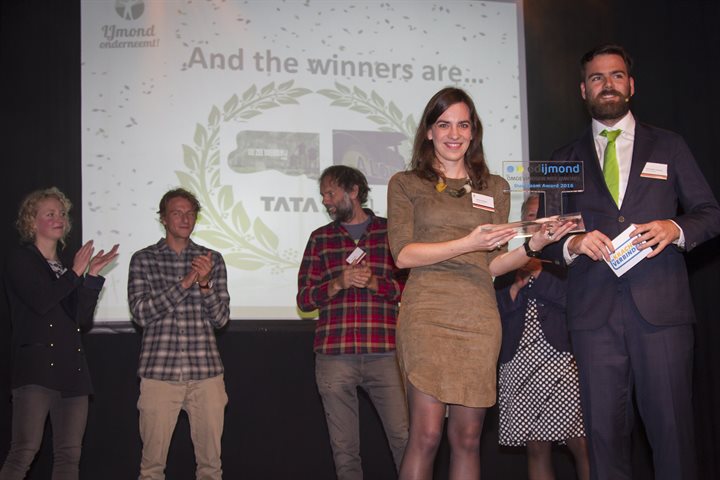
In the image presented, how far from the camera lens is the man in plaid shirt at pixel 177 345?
157 inches

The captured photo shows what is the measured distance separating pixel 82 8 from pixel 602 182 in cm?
347

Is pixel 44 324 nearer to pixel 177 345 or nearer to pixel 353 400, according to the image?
pixel 177 345

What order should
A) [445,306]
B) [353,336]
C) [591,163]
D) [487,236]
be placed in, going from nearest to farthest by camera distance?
[487,236] < [445,306] < [591,163] < [353,336]

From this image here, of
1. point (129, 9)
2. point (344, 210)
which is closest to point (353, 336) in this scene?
point (344, 210)

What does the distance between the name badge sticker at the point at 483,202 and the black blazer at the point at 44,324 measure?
2.33 m

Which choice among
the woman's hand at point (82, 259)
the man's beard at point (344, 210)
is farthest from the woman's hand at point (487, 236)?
the woman's hand at point (82, 259)

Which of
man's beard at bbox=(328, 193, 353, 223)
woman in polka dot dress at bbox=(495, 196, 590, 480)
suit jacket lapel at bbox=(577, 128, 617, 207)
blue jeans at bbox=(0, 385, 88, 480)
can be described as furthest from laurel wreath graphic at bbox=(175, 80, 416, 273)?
suit jacket lapel at bbox=(577, 128, 617, 207)

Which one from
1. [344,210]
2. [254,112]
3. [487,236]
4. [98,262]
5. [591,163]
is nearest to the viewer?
[487,236]

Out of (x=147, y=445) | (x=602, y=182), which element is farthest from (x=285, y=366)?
(x=602, y=182)

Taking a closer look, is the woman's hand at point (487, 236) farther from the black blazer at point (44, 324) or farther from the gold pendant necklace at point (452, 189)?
the black blazer at point (44, 324)

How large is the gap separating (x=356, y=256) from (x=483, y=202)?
4.41 ft

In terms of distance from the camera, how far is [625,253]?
2631 millimetres

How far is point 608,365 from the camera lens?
272 cm

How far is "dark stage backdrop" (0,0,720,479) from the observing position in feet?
15.2
